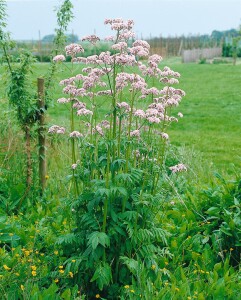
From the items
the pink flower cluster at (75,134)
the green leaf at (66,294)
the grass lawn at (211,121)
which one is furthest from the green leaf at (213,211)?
the grass lawn at (211,121)

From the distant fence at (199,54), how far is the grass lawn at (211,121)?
752 inches

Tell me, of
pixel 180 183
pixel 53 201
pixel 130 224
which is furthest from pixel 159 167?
pixel 180 183

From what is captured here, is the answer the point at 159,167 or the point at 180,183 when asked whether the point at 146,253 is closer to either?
the point at 159,167

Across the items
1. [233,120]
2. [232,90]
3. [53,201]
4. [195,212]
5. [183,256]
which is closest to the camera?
[183,256]

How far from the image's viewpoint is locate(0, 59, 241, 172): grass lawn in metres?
9.27

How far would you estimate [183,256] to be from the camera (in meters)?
4.15

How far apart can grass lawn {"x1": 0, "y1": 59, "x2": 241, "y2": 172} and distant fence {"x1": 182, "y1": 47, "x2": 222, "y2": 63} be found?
1910cm

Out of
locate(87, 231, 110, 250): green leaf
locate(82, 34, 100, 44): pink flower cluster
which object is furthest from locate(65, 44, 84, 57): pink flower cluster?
locate(87, 231, 110, 250): green leaf

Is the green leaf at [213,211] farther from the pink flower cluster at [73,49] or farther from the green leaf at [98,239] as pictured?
the pink flower cluster at [73,49]

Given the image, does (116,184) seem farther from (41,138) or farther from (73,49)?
(41,138)

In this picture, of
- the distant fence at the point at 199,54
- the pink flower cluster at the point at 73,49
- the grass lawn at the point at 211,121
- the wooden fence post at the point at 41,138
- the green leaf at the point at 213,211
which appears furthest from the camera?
the distant fence at the point at 199,54

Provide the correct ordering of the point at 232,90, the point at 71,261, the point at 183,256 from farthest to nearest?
the point at 232,90 < the point at 183,256 < the point at 71,261

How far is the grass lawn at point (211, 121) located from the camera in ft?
30.4

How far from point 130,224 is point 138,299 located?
461mm
